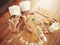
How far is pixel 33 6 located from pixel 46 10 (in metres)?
0.21

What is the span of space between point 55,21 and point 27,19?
38 centimetres

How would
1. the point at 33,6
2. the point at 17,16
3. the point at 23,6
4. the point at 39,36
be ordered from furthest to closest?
1. the point at 33,6
2. the point at 23,6
3. the point at 17,16
4. the point at 39,36

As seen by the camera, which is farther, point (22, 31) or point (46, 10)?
point (46, 10)

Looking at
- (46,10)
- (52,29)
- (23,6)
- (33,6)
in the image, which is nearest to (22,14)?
(23,6)

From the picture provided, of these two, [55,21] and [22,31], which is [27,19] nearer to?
[22,31]

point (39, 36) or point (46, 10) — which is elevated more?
point (46, 10)

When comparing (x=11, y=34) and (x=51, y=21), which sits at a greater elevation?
(x=51, y=21)

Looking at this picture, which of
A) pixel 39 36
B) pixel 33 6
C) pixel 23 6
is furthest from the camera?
pixel 33 6

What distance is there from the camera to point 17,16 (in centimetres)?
171

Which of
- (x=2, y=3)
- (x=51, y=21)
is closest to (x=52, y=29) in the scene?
(x=51, y=21)

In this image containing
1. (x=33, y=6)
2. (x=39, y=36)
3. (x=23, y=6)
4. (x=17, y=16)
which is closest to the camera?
(x=39, y=36)

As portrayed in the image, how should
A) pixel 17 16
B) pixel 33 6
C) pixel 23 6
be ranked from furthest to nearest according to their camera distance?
pixel 33 6
pixel 23 6
pixel 17 16

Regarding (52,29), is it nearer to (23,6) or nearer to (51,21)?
(51,21)

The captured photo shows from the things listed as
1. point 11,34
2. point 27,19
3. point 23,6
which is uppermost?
point 23,6
